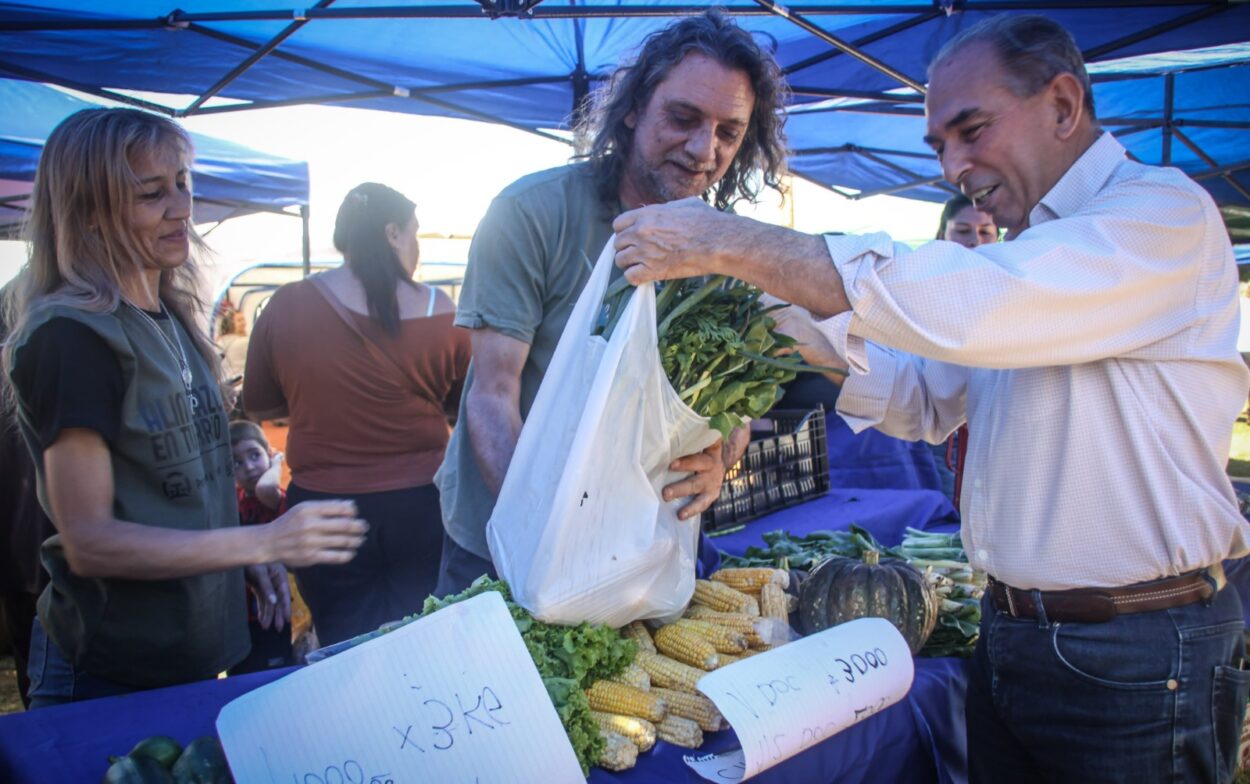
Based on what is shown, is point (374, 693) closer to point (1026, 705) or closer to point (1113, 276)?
point (1026, 705)

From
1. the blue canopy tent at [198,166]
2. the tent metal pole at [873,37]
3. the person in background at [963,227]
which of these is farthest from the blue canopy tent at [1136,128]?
the blue canopy tent at [198,166]

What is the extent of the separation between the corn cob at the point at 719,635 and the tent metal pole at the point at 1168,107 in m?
7.36

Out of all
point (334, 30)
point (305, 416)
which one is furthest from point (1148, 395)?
point (334, 30)

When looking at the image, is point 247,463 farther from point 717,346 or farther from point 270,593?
point 717,346

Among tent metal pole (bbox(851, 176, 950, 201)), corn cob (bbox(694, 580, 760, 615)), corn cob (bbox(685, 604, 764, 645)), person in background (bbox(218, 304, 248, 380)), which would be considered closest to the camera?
corn cob (bbox(685, 604, 764, 645))

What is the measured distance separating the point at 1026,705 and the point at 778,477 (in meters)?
2.46

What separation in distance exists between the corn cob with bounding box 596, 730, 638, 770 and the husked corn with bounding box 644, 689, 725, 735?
149mm

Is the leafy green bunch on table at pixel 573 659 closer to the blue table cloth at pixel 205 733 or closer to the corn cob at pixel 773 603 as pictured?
the blue table cloth at pixel 205 733

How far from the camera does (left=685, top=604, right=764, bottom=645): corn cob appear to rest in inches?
75.1

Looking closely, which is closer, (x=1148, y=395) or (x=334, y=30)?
(x=1148, y=395)

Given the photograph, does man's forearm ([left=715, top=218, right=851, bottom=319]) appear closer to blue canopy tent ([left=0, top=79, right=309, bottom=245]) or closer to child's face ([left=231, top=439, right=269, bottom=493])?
child's face ([left=231, top=439, right=269, bottom=493])

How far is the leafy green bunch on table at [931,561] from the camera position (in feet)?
7.72

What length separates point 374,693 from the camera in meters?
1.30

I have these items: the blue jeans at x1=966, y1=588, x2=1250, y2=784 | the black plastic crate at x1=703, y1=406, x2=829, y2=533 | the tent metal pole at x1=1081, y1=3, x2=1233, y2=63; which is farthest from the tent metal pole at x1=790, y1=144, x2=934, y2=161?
the blue jeans at x1=966, y1=588, x2=1250, y2=784
